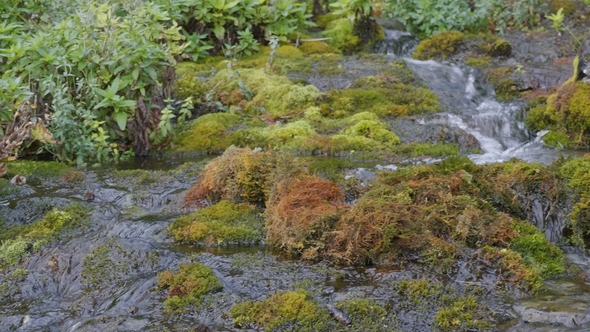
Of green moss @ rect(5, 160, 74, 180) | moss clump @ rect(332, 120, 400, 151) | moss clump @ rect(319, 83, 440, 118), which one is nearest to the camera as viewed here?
green moss @ rect(5, 160, 74, 180)

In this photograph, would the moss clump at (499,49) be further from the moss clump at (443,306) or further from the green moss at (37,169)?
the moss clump at (443,306)

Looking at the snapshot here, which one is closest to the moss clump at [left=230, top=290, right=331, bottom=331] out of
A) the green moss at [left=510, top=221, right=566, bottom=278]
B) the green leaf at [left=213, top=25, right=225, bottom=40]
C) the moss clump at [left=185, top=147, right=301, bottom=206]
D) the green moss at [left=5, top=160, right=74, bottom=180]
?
the green moss at [left=510, top=221, right=566, bottom=278]

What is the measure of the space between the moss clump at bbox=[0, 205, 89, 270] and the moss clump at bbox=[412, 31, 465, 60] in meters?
10.5

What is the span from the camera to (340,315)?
5586mm

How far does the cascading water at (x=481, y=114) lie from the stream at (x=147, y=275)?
9.73ft

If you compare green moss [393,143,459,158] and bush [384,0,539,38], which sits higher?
bush [384,0,539,38]

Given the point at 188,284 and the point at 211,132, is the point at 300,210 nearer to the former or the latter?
the point at 188,284

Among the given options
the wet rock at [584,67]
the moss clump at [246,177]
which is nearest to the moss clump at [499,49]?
the wet rock at [584,67]

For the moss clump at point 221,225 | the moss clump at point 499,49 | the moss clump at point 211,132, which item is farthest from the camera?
the moss clump at point 499,49

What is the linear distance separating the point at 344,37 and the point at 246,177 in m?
9.78

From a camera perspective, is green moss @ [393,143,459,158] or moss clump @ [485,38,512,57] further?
moss clump @ [485,38,512,57]

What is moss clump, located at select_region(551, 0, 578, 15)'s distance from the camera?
18.5 meters

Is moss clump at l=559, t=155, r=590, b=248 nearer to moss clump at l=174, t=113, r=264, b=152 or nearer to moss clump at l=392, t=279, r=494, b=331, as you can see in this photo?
moss clump at l=392, t=279, r=494, b=331

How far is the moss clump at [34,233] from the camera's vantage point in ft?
23.5
